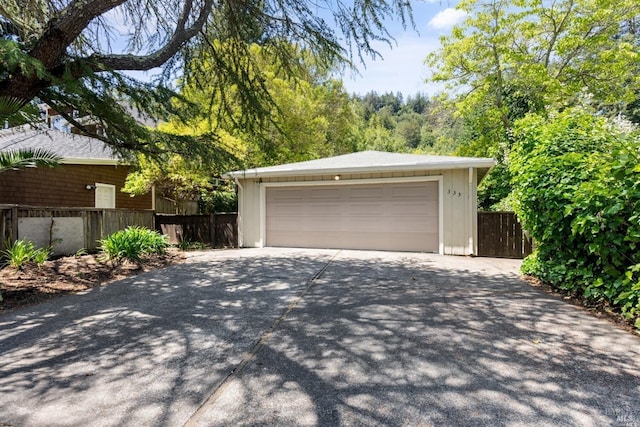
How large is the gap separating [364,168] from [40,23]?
6.72 metres

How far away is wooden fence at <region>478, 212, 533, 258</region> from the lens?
26.6 ft

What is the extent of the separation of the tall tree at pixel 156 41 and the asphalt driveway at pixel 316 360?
9.54 ft

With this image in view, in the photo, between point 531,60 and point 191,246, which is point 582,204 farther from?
point 531,60

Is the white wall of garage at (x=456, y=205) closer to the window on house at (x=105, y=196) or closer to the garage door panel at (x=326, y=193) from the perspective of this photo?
the garage door panel at (x=326, y=193)

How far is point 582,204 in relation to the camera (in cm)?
374

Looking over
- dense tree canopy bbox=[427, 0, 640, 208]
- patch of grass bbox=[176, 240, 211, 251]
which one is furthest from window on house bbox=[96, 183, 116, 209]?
dense tree canopy bbox=[427, 0, 640, 208]

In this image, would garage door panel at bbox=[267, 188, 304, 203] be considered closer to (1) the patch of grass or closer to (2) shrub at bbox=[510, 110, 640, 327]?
(1) the patch of grass

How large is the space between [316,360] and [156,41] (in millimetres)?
6708

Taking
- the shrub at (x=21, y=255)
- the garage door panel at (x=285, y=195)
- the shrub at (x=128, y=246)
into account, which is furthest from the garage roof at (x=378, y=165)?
the shrub at (x=21, y=255)

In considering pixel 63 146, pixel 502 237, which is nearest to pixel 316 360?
pixel 502 237

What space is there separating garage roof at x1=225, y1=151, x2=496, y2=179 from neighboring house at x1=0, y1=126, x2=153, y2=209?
4.38 metres

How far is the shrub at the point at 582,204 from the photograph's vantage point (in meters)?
3.34

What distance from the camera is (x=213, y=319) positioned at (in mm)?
3576

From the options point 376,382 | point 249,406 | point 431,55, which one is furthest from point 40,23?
point 431,55
